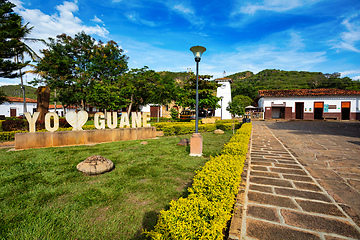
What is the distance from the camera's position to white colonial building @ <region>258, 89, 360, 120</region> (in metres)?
27.1

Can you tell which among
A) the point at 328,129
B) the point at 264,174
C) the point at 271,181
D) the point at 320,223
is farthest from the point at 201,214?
the point at 328,129

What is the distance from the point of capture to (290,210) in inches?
114

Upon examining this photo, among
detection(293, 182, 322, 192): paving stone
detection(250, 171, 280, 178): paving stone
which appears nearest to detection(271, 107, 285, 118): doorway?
detection(250, 171, 280, 178): paving stone

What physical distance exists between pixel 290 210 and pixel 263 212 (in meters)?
0.53

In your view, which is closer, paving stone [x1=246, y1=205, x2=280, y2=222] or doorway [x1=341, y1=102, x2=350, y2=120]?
paving stone [x1=246, y1=205, x2=280, y2=222]

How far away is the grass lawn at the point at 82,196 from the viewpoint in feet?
8.27

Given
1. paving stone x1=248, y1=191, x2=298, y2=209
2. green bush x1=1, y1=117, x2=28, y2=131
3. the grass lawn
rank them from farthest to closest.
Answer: green bush x1=1, y1=117, x2=28, y2=131, paving stone x1=248, y1=191, x2=298, y2=209, the grass lawn

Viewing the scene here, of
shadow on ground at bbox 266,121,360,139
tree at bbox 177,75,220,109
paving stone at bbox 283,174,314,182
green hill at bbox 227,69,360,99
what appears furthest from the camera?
green hill at bbox 227,69,360,99

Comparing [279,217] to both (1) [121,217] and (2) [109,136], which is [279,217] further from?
(2) [109,136]

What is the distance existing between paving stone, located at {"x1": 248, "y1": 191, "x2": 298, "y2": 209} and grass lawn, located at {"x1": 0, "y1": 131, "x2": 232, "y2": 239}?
1.49 m

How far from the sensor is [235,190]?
Result: 2838 millimetres

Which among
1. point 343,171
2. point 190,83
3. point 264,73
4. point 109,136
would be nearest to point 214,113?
point 190,83

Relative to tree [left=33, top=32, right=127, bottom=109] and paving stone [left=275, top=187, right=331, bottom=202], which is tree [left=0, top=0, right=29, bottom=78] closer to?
tree [left=33, top=32, right=127, bottom=109]

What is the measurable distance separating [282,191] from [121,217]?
3457 millimetres
